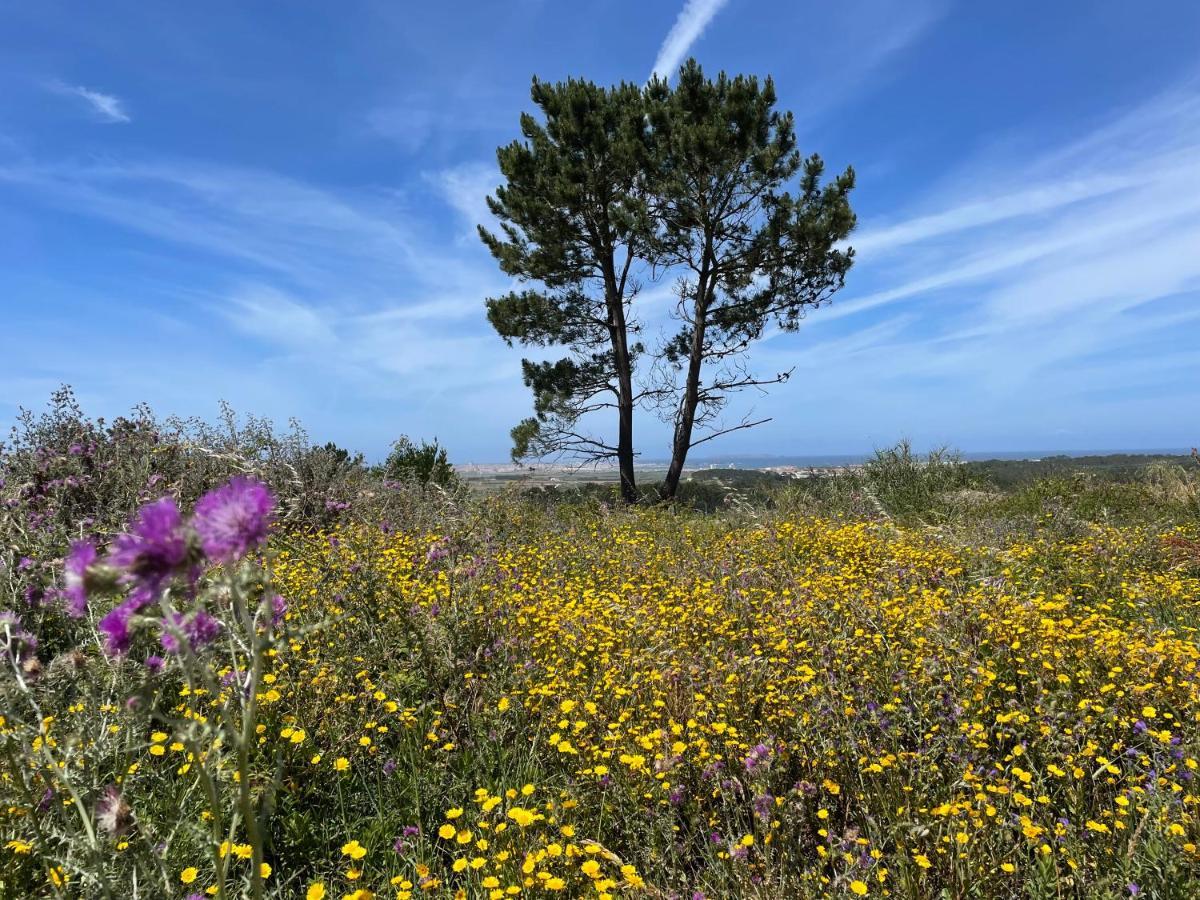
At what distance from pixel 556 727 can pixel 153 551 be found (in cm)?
237

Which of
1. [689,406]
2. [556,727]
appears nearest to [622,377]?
[689,406]

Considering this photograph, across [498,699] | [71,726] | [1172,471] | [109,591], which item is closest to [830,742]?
[498,699]

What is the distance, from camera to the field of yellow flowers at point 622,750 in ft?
6.26

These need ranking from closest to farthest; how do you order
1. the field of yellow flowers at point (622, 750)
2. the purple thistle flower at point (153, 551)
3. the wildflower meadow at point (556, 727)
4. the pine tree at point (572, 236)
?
the purple thistle flower at point (153, 551) < the wildflower meadow at point (556, 727) < the field of yellow flowers at point (622, 750) < the pine tree at point (572, 236)

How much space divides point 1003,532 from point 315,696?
6678 millimetres

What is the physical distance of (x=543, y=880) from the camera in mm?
2023

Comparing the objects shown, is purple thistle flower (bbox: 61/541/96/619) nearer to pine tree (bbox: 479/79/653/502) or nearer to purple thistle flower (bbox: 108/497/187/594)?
purple thistle flower (bbox: 108/497/187/594)

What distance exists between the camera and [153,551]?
882mm

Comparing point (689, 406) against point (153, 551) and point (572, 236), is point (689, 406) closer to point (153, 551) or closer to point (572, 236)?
point (572, 236)

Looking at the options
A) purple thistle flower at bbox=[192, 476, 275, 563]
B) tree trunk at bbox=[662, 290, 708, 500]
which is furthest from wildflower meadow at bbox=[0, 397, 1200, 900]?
tree trunk at bbox=[662, 290, 708, 500]

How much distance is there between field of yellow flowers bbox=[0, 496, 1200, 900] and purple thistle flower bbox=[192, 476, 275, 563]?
64mm

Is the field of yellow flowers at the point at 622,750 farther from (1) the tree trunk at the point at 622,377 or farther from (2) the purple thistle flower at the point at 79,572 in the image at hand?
(1) the tree trunk at the point at 622,377

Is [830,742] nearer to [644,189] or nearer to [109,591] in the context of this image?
[109,591]

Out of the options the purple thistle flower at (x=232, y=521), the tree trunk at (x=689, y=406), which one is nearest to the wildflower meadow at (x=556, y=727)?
the purple thistle flower at (x=232, y=521)
